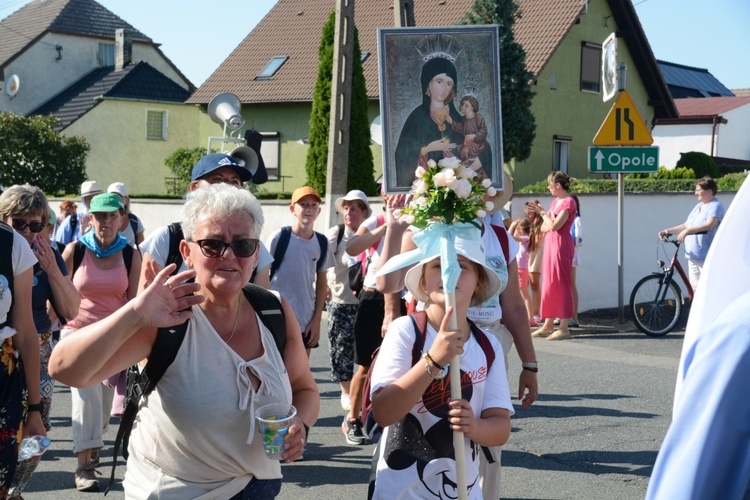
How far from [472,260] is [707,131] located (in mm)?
47576

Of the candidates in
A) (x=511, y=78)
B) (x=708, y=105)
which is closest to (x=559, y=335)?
(x=511, y=78)

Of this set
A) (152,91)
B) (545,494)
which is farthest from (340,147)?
(152,91)

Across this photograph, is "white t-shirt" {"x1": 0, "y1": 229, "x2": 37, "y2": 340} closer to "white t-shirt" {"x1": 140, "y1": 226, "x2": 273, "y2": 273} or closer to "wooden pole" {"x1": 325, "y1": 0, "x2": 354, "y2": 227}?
"white t-shirt" {"x1": 140, "y1": 226, "x2": 273, "y2": 273}

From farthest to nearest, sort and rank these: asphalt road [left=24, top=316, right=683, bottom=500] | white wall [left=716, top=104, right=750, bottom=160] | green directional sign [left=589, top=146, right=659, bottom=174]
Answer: white wall [left=716, top=104, right=750, bottom=160] → green directional sign [left=589, top=146, right=659, bottom=174] → asphalt road [left=24, top=316, right=683, bottom=500]

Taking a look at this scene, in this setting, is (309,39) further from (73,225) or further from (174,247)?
(174,247)

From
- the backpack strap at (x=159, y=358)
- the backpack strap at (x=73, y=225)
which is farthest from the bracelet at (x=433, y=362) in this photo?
the backpack strap at (x=73, y=225)

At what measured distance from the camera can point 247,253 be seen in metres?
3.20

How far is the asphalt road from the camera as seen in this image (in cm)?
642

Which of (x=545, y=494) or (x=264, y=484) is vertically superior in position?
(x=264, y=484)

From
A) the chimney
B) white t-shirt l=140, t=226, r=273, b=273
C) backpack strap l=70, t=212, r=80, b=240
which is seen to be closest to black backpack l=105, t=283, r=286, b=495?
white t-shirt l=140, t=226, r=273, b=273

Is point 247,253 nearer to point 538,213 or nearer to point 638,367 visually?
point 638,367

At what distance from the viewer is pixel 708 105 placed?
51281mm

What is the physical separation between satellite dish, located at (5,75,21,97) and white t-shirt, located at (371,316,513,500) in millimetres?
47300

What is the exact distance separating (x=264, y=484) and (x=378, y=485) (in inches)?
17.2
